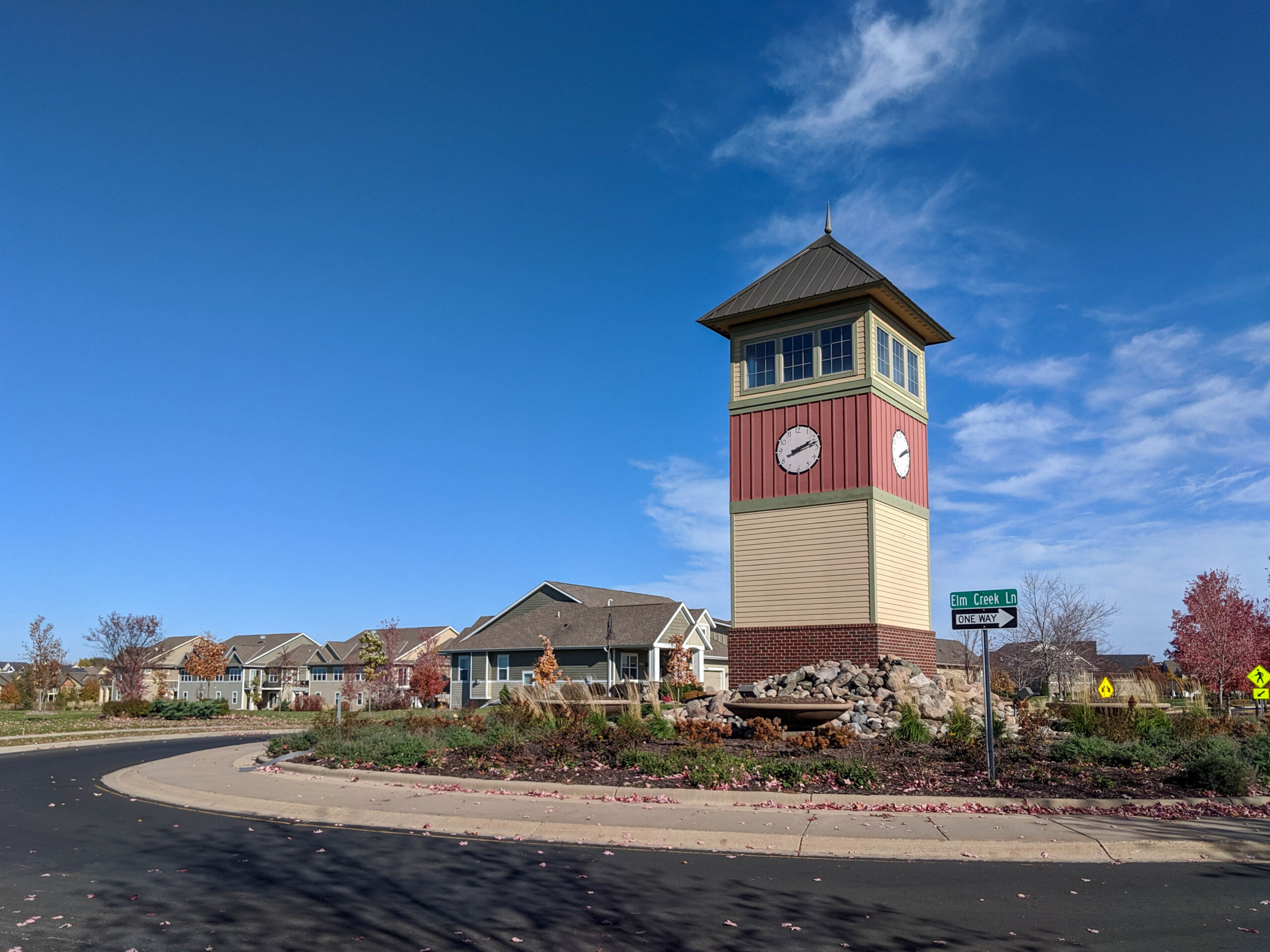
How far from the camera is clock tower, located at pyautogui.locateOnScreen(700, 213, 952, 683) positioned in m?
21.7

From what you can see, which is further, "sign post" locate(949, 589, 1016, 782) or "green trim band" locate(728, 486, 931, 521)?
"green trim band" locate(728, 486, 931, 521)

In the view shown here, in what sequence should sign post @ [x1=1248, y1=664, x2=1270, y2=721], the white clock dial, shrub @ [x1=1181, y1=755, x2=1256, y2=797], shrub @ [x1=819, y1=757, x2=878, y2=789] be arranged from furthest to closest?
sign post @ [x1=1248, y1=664, x2=1270, y2=721] < the white clock dial < shrub @ [x1=819, y1=757, x2=878, y2=789] < shrub @ [x1=1181, y1=755, x2=1256, y2=797]

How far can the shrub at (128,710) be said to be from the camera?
40000 millimetres

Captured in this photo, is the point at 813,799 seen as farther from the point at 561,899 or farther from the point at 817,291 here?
the point at 817,291

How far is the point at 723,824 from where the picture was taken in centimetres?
1072

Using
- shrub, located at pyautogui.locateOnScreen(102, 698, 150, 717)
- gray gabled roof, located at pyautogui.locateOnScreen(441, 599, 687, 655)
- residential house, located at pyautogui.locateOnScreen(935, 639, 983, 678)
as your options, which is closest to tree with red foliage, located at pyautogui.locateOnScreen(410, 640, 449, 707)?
gray gabled roof, located at pyautogui.locateOnScreen(441, 599, 687, 655)

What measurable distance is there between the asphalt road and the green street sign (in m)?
4.35

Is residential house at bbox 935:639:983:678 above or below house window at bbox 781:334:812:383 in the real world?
below

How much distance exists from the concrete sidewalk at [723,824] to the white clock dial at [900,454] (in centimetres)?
1272

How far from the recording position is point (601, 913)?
7266 mm

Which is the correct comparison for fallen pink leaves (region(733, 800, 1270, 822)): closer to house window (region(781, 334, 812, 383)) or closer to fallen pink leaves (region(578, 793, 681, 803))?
fallen pink leaves (region(578, 793, 681, 803))

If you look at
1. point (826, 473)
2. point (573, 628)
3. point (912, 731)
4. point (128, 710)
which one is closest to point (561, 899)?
point (912, 731)

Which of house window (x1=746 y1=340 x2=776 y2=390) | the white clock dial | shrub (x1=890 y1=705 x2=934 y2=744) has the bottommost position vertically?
shrub (x1=890 y1=705 x2=934 y2=744)

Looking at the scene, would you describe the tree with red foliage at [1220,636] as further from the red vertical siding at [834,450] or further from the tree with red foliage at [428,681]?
the tree with red foliage at [428,681]
